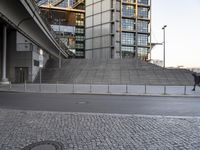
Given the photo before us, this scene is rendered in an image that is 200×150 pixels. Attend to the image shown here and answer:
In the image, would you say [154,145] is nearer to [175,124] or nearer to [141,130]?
[141,130]

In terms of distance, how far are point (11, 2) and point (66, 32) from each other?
82.7m

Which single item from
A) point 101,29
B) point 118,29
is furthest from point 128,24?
point 101,29

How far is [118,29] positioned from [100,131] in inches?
3101

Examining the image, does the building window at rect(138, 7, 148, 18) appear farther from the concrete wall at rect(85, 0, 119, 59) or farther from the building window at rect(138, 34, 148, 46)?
the concrete wall at rect(85, 0, 119, 59)

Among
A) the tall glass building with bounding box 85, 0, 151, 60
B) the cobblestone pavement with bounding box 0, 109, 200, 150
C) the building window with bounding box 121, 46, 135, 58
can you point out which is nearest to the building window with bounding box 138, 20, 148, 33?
the tall glass building with bounding box 85, 0, 151, 60

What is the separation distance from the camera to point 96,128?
7492mm

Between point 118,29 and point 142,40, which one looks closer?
point 118,29

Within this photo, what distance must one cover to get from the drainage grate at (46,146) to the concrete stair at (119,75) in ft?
99.4

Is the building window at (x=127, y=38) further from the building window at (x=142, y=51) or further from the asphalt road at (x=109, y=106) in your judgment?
the asphalt road at (x=109, y=106)

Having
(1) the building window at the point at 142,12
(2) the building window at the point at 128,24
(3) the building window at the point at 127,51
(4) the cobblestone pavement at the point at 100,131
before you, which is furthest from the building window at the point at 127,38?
(4) the cobblestone pavement at the point at 100,131

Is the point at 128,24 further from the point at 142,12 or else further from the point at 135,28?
the point at 142,12

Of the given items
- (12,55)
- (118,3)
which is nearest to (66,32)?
(118,3)

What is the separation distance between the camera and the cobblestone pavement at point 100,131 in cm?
591

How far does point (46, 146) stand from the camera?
19.1 feet
